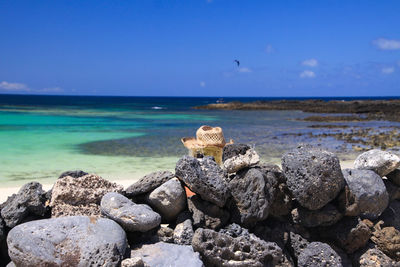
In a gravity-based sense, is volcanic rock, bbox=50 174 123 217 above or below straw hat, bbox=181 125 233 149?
below

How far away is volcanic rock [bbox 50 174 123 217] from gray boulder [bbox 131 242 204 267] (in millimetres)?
717

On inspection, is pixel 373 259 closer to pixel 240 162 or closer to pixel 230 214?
pixel 230 214

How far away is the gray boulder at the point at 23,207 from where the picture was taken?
4.13 m

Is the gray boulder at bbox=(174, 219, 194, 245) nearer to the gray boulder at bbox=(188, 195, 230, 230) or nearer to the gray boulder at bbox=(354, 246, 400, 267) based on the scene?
the gray boulder at bbox=(188, 195, 230, 230)

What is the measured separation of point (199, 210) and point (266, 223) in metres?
0.84

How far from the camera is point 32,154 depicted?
14.5 metres

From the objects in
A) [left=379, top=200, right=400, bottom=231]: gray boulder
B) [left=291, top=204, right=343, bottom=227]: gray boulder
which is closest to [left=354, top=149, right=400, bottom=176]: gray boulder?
[left=379, top=200, right=400, bottom=231]: gray boulder

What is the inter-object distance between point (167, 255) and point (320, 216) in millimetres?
1776

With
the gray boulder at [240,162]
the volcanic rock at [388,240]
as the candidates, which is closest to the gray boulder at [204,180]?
the gray boulder at [240,162]

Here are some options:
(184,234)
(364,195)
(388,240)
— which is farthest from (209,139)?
(388,240)

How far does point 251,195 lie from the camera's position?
4383 millimetres

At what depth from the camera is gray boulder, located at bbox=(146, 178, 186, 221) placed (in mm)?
4418

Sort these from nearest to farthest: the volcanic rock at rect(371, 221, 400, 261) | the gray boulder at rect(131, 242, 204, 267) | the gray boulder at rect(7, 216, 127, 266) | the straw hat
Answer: the gray boulder at rect(7, 216, 127, 266), the gray boulder at rect(131, 242, 204, 267), the volcanic rock at rect(371, 221, 400, 261), the straw hat

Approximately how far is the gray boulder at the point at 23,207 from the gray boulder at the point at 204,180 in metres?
1.52
